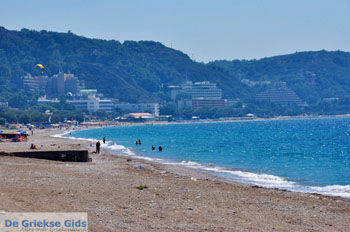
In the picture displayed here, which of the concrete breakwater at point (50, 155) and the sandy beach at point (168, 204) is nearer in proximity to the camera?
the sandy beach at point (168, 204)

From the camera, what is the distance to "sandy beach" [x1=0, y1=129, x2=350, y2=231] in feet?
56.8

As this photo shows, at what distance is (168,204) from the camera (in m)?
20.7

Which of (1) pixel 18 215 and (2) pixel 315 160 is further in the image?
(2) pixel 315 160

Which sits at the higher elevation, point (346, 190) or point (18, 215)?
point (18, 215)

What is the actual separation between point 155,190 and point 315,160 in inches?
1325

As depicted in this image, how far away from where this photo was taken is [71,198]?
2020cm

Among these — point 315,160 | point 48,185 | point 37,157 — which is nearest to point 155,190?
point 48,185

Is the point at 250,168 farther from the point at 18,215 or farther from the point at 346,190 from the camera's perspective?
the point at 18,215

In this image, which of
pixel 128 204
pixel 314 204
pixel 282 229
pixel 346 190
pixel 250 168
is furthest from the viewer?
pixel 250 168

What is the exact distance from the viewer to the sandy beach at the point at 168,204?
17312mm

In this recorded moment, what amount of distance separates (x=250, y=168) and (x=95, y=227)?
31889 millimetres

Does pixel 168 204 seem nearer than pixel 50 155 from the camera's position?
Yes

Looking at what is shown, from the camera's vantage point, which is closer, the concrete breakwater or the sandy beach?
the sandy beach

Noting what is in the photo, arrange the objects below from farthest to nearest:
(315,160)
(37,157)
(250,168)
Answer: (315,160), (250,168), (37,157)
